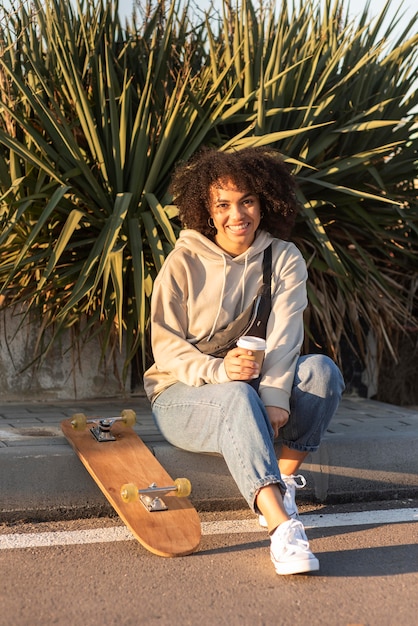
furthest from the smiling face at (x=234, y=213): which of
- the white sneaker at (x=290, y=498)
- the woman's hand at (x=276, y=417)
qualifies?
the white sneaker at (x=290, y=498)

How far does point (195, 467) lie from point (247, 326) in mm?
591

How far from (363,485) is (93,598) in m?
1.55

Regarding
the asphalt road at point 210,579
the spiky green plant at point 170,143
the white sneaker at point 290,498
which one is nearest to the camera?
the asphalt road at point 210,579

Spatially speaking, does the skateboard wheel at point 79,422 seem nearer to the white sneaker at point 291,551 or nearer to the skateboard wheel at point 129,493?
the skateboard wheel at point 129,493

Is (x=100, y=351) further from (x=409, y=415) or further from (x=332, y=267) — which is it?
(x=409, y=415)

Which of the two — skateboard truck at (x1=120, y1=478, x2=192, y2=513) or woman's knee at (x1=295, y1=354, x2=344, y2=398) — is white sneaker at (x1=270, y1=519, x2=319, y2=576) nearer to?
skateboard truck at (x1=120, y1=478, x2=192, y2=513)

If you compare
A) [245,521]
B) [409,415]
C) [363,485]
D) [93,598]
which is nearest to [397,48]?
[409,415]

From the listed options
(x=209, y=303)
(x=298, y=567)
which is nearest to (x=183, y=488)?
(x=298, y=567)

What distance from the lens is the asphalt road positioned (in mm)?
2750

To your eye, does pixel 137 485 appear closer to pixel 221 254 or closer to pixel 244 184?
pixel 221 254

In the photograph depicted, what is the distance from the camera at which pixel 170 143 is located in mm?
5180

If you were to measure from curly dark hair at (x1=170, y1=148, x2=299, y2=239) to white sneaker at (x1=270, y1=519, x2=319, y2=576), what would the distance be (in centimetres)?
134

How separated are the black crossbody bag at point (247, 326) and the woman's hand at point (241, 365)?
28 centimetres

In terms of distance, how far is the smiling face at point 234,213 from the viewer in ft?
12.6
